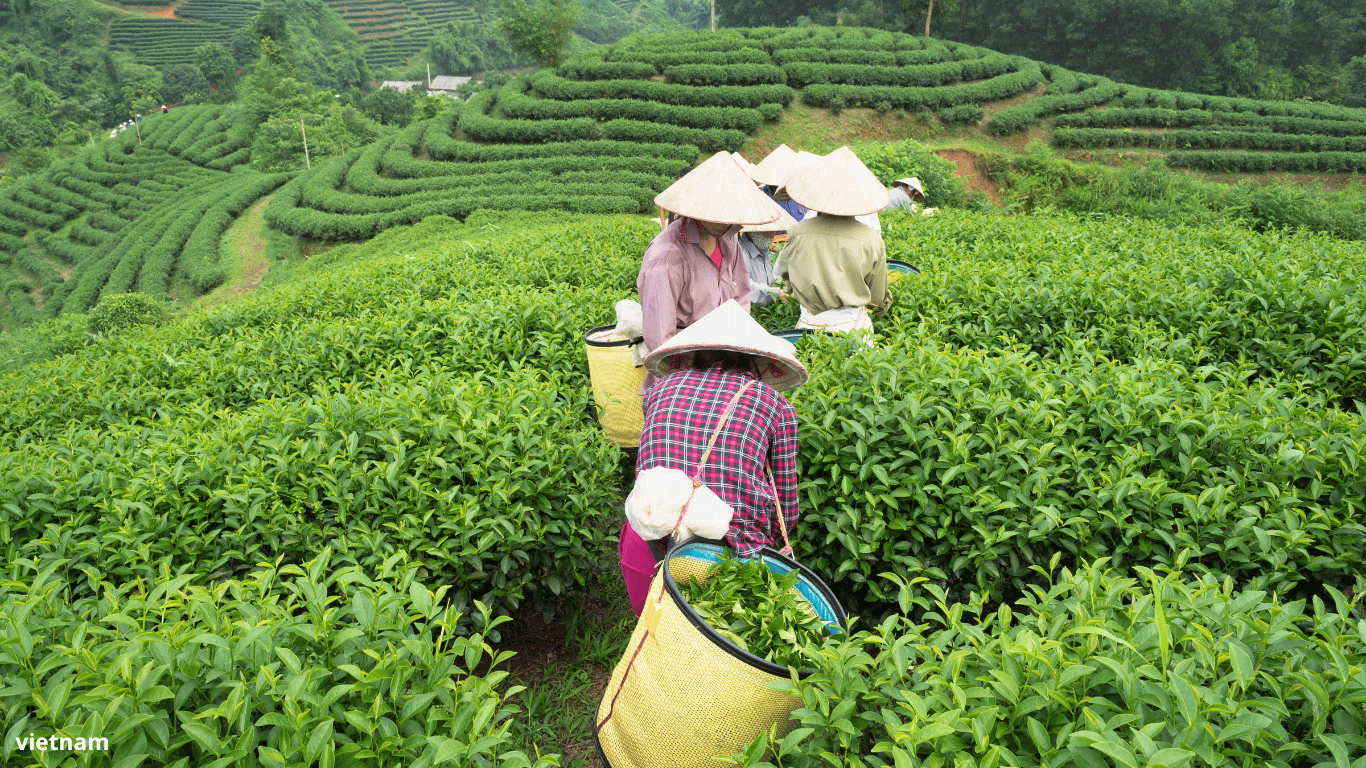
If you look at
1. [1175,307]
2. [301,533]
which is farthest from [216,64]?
[1175,307]

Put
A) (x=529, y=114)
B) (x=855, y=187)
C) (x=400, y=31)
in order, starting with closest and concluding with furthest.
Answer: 1. (x=855, y=187)
2. (x=529, y=114)
3. (x=400, y=31)

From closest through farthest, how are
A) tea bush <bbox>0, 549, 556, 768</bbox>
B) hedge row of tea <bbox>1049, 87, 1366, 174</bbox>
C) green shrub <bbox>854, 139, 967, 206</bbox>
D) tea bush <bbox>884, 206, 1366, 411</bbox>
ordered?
tea bush <bbox>0, 549, 556, 768</bbox> < tea bush <bbox>884, 206, 1366, 411</bbox> < green shrub <bbox>854, 139, 967, 206</bbox> < hedge row of tea <bbox>1049, 87, 1366, 174</bbox>

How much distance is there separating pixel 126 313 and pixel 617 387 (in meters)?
16.2

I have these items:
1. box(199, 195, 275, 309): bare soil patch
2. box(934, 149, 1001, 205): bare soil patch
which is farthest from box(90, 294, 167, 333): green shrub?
box(934, 149, 1001, 205): bare soil patch

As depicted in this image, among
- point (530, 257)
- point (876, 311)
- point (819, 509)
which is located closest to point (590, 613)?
point (819, 509)

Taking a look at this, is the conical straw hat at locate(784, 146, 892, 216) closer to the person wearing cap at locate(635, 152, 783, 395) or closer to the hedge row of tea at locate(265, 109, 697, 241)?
the person wearing cap at locate(635, 152, 783, 395)

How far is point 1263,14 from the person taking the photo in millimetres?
30531

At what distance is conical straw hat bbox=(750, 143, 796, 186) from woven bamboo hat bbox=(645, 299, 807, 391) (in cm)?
329

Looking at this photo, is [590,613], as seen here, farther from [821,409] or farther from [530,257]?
[530,257]

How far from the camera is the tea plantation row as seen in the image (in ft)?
4.57

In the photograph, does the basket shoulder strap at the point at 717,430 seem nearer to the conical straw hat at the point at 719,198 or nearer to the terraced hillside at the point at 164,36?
the conical straw hat at the point at 719,198

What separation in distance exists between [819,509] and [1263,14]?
40.7 meters

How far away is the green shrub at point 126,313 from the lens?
14.6 m

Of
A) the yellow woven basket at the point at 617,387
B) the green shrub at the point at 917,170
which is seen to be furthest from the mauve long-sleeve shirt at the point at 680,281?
the green shrub at the point at 917,170
